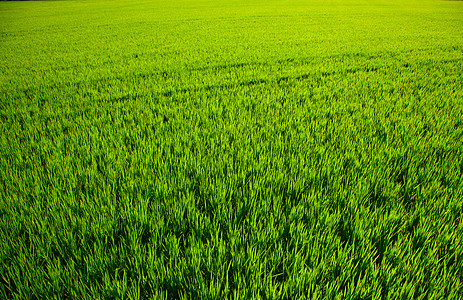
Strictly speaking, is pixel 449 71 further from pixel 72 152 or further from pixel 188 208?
pixel 72 152

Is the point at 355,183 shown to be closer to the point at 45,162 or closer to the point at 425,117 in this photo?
the point at 425,117

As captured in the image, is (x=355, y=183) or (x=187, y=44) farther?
(x=187, y=44)

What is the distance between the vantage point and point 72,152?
1908 mm

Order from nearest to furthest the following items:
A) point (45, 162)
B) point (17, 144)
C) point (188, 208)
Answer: point (188, 208) → point (45, 162) → point (17, 144)

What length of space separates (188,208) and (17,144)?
195 centimetres

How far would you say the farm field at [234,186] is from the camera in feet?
2.95

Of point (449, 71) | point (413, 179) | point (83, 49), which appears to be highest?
point (83, 49)

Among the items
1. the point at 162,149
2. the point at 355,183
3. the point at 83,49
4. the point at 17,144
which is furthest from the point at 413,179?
the point at 83,49

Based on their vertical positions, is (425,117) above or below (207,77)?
below

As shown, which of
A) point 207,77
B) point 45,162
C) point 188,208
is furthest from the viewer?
point 207,77

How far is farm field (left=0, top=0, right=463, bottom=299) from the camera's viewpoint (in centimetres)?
90

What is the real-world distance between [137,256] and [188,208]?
33cm

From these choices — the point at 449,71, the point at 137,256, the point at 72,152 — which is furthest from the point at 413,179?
the point at 449,71

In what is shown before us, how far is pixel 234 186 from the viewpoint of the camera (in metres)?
1.44
